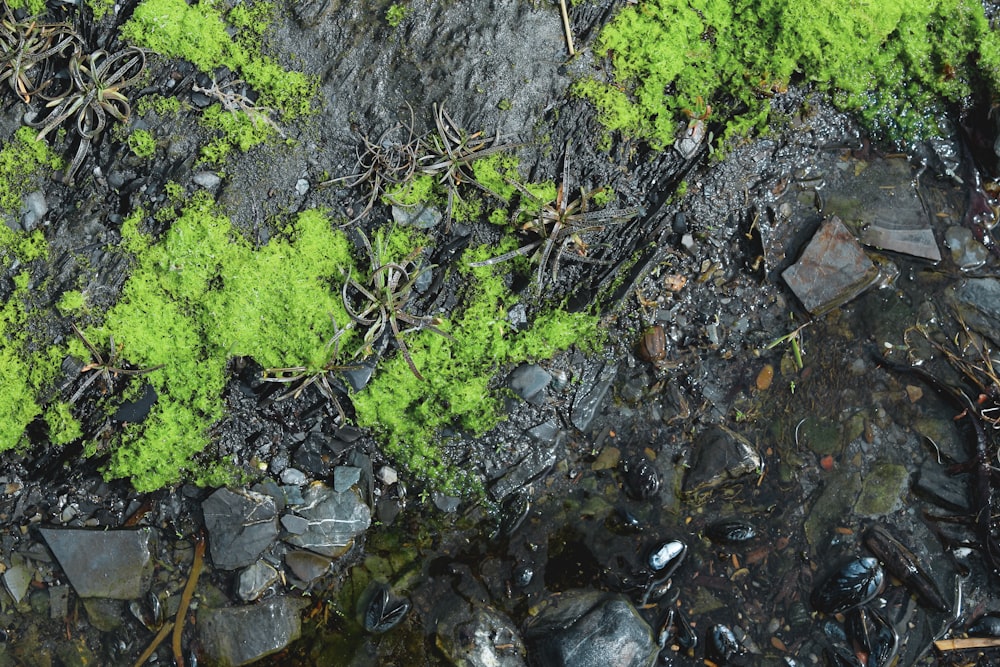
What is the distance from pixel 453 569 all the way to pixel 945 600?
2.73m

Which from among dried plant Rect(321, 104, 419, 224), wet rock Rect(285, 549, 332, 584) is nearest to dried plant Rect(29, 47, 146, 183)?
dried plant Rect(321, 104, 419, 224)

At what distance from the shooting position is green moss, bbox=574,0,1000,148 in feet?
13.4

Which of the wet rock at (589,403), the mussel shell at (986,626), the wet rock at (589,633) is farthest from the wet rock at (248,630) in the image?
the mussel shell at (986,626)

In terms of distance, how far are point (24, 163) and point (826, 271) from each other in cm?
452

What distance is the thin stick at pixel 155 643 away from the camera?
4.16 m

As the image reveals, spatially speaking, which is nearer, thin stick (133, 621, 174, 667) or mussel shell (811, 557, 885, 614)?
mussel shell (811, 557, 885, 614)

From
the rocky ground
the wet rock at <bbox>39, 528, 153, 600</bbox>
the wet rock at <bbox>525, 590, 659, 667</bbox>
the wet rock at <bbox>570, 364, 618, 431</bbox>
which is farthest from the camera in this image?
the wet rock at <bbox>570, 364, 618, 431</bbox>

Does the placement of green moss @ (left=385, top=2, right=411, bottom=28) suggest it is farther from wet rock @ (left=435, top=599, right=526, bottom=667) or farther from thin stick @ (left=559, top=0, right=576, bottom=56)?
wet rock @ (left=435, top=599, right=526, bottom=667)

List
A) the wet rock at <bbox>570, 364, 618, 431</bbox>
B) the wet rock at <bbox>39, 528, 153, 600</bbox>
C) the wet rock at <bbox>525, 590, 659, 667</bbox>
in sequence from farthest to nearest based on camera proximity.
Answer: the wet rock at <bbox>570, 364, 618, 431</bbox> < the wet rock at <bbox>39, 528, 153, 600</bbox> < the wet rock at <bbox>525, 590, 659, 667</bbox>

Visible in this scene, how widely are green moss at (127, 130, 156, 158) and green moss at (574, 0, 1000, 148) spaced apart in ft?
7.62

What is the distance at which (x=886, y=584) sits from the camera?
4.12 m

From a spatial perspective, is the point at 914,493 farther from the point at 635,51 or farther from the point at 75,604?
the point at 75,604

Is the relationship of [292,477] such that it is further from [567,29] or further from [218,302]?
[567,29]

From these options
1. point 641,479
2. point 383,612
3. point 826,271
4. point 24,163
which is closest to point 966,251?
point 826,271
